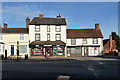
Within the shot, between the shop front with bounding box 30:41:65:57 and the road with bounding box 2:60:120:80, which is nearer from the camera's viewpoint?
the road with bounding box 2:60:120:80

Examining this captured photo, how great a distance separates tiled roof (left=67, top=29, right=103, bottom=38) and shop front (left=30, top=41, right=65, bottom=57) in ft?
18.5

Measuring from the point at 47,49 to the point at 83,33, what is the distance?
36.7 feet

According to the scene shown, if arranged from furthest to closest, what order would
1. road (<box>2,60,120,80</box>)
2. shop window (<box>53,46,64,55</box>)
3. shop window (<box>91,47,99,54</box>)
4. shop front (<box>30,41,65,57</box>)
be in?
shop window (<box>91,47,99,54</box>)
shop window (<box>53,46,64,55</box>)
shop front (<box>30,41,65,57</box>)
road (<box>2,60,120,80</box>)

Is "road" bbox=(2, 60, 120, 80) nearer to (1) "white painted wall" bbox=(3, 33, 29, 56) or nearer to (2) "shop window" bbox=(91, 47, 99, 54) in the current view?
(1) "white painted wall" bbox=(3, 33, 29, 56)

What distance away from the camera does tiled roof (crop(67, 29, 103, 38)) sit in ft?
115

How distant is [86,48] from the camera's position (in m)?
35.1

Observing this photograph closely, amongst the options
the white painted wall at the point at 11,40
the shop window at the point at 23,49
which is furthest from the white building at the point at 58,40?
the shop window at the point at 23,49

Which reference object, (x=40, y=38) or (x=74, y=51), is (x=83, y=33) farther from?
(x=40, y=38)

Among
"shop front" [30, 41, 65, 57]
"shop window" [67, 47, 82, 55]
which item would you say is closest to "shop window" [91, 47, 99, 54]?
"shop window" [67, 47, 82, 55]

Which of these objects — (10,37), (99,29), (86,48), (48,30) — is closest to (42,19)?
(48,30)

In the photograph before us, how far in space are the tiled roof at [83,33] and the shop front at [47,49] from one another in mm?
5630

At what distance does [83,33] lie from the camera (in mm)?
36219

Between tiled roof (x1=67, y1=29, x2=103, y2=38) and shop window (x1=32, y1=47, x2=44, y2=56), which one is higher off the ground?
tiled roof (x1=67, y1=29, x2=103, y2=38)

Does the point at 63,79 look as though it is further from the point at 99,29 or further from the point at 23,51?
the point at 99,29
